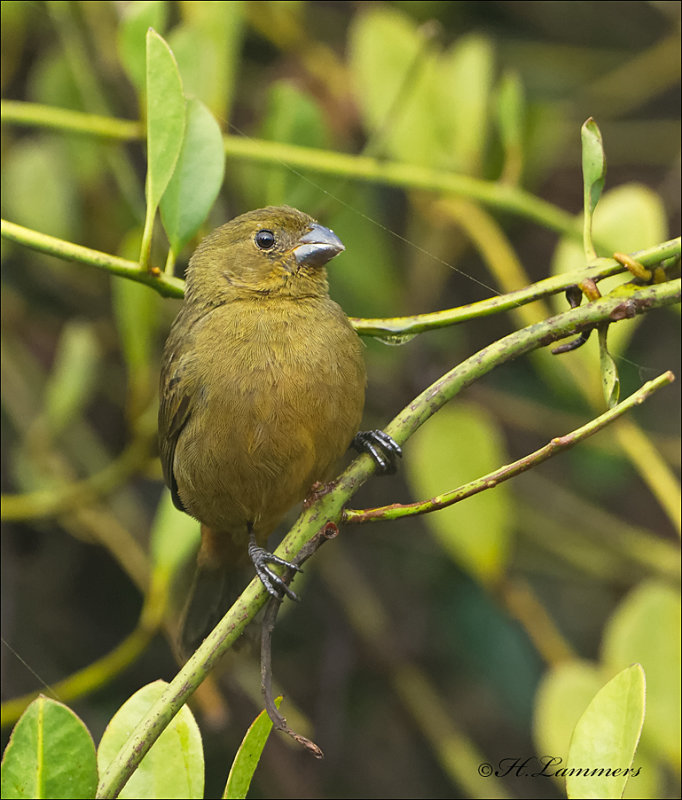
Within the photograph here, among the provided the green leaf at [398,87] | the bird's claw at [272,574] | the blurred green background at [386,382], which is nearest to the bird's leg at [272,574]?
the bird's claw at [272,574]

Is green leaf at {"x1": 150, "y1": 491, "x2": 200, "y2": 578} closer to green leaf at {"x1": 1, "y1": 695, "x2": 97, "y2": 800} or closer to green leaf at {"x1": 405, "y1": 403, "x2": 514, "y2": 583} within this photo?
green leaf at {"x1": 405, "y1": 403, "x2": 514, "y2": 583}

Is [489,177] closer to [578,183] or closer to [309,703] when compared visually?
[578,183]

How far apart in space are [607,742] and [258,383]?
3.06 ft

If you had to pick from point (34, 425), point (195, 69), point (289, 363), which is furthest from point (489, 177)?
point (34, 425)

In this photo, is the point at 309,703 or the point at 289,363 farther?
the point at 309,703

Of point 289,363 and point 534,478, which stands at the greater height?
point 289,363

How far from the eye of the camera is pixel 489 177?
A: 126 inches

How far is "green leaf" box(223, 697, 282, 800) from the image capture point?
1.42 meters

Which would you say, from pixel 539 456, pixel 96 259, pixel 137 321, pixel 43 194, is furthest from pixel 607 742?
pixel 43 194

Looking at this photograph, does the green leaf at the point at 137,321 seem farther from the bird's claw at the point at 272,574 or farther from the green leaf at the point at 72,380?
the bird's claw at the point at 272,574

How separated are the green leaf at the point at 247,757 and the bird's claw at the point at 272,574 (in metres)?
0.19

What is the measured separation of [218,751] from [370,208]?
72.8 inches

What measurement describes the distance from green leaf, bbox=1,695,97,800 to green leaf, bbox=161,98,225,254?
862 mm

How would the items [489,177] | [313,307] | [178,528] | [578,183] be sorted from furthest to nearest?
[578,183], [489,177], [178,528], [313,307]
